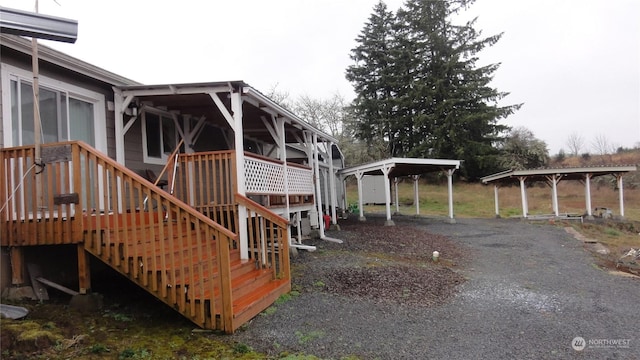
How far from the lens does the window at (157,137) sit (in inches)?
293

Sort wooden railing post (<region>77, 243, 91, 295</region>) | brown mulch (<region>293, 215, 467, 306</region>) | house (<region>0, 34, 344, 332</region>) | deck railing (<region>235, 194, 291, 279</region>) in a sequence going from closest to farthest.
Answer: house (<region>0, 34, 344, 332</region>) < wooden railing post (<region>77, 243, 91, 295</region>) < deck railing (<region>235, 194, 291, 279</region>) < brown mulch (<region>293, 215, 467, 306</region>)

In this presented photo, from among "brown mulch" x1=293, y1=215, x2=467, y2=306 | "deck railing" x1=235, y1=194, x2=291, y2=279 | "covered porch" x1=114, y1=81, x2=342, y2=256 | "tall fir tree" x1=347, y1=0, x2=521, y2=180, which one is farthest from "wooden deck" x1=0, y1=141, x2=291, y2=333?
"tall fir tree" x1=347, y1=0, x2=521, y2=180

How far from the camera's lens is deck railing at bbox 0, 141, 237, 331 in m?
3.98

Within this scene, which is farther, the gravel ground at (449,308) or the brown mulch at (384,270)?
the brown mulch at (384,270)

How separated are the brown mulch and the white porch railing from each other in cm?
148

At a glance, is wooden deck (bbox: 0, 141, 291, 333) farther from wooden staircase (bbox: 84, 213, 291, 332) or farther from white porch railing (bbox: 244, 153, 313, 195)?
white porch railing (bbox: 244, 153, 313, 195)

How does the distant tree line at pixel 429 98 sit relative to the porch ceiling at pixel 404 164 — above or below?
above

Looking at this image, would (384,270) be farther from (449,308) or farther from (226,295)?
(226,295)

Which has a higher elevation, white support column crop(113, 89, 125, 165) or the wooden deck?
white support column crop(113, 89, 125, 165)

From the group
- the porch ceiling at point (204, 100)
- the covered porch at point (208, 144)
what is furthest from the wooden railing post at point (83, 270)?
the porch ceiling at point (204, 100)

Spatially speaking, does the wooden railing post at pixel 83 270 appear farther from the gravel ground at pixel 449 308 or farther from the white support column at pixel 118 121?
the white support column at pixel 118 121

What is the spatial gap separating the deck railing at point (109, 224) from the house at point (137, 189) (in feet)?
0.04

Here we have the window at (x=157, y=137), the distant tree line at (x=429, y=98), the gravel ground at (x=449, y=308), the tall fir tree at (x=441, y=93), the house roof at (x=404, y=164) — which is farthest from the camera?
the distant tree line at (x=429, y=98)

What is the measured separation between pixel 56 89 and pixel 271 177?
3.76m
